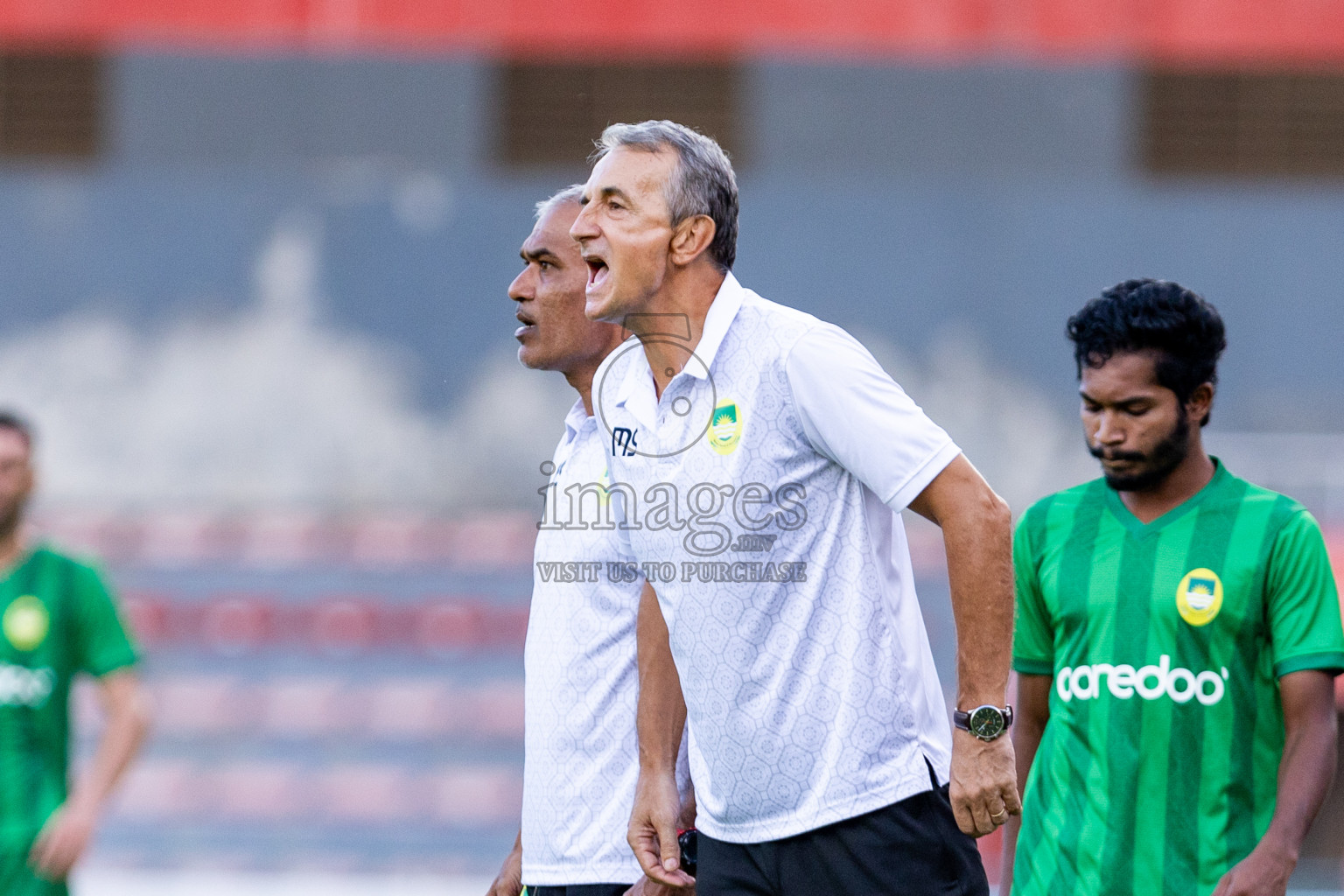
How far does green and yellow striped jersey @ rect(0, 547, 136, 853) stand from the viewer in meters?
3.44

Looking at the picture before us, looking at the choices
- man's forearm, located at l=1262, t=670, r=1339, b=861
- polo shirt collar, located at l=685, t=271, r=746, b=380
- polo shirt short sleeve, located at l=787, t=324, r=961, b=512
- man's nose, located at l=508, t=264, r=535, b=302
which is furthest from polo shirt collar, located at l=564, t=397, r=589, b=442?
man's forearm, located at l=1262, t=670, r=1339, b=861

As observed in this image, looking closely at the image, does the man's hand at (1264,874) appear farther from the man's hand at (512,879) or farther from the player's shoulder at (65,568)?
the player's shoulder at (65,568)

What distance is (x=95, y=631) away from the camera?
3598mm

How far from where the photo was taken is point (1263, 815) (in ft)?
7.54

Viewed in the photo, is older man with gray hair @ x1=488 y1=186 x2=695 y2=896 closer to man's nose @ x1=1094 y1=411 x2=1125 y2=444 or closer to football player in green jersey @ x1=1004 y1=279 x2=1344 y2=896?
football player in green jersey @ x1=1004 y1=279 x2=1344 y2=896

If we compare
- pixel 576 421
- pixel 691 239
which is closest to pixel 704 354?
pixel 691 239

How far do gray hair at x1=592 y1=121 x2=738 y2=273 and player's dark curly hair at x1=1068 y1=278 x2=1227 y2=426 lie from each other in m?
0.61

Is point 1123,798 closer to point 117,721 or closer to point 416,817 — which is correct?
point 117,721

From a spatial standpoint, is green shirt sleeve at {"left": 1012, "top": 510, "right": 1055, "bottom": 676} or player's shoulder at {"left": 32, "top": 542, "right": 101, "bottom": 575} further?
player's shoulder at {"left": 32, "top": 542, "right": 101, "bottom": 575}

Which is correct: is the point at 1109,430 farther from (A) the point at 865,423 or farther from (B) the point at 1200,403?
(A) the point at 865,423

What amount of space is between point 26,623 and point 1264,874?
8.75 ft

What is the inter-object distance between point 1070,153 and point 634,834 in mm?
8423

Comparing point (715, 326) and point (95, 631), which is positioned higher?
point (715, 326)

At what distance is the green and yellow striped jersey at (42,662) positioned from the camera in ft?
11.3
